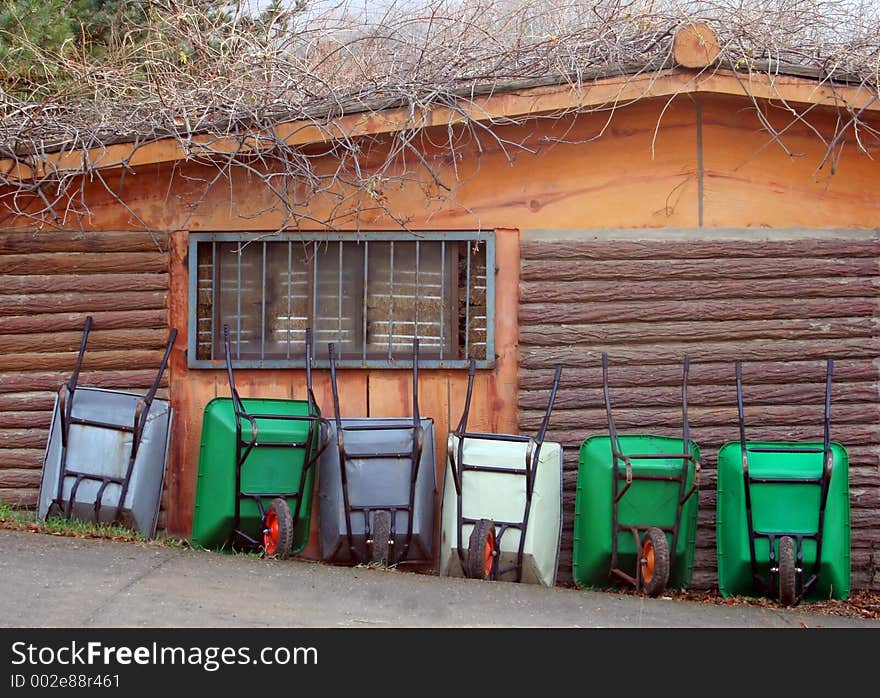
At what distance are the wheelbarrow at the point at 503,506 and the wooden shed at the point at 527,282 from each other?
19.9 inches

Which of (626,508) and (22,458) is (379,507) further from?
(22,458)

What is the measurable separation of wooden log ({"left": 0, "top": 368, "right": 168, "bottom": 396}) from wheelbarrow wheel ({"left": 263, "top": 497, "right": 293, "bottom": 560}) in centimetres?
125

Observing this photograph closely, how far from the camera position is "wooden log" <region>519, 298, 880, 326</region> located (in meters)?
6.45

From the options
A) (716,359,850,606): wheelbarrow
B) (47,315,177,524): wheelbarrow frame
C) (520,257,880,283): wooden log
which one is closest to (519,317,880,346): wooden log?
(520,257,880,283): wooden log

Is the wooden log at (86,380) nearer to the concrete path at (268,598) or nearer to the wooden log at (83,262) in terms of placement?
the wooden log at (83,262)

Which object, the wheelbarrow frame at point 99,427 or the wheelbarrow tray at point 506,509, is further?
the wheelbarrow frame at point 99,427

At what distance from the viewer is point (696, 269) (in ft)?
21.2

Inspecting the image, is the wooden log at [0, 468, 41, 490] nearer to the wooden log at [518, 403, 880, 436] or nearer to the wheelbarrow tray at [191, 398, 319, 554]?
the wheelbarrow tray at [191, 398, 319, 554]


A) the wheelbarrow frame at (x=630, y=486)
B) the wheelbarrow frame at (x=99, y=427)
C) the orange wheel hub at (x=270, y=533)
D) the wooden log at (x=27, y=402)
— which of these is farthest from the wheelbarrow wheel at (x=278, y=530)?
the wheelbarrow frame at (x=630, y=486)

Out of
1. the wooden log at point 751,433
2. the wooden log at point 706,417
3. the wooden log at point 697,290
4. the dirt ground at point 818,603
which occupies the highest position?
the wooden log at point 697,290

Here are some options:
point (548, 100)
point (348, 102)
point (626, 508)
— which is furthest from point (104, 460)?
point (548, 100)

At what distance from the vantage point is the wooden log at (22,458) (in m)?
6.53

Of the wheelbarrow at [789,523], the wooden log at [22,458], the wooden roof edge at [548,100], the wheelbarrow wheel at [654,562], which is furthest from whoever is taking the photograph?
the wooden log at [22,458]

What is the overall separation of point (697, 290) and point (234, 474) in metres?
A: 3.12
